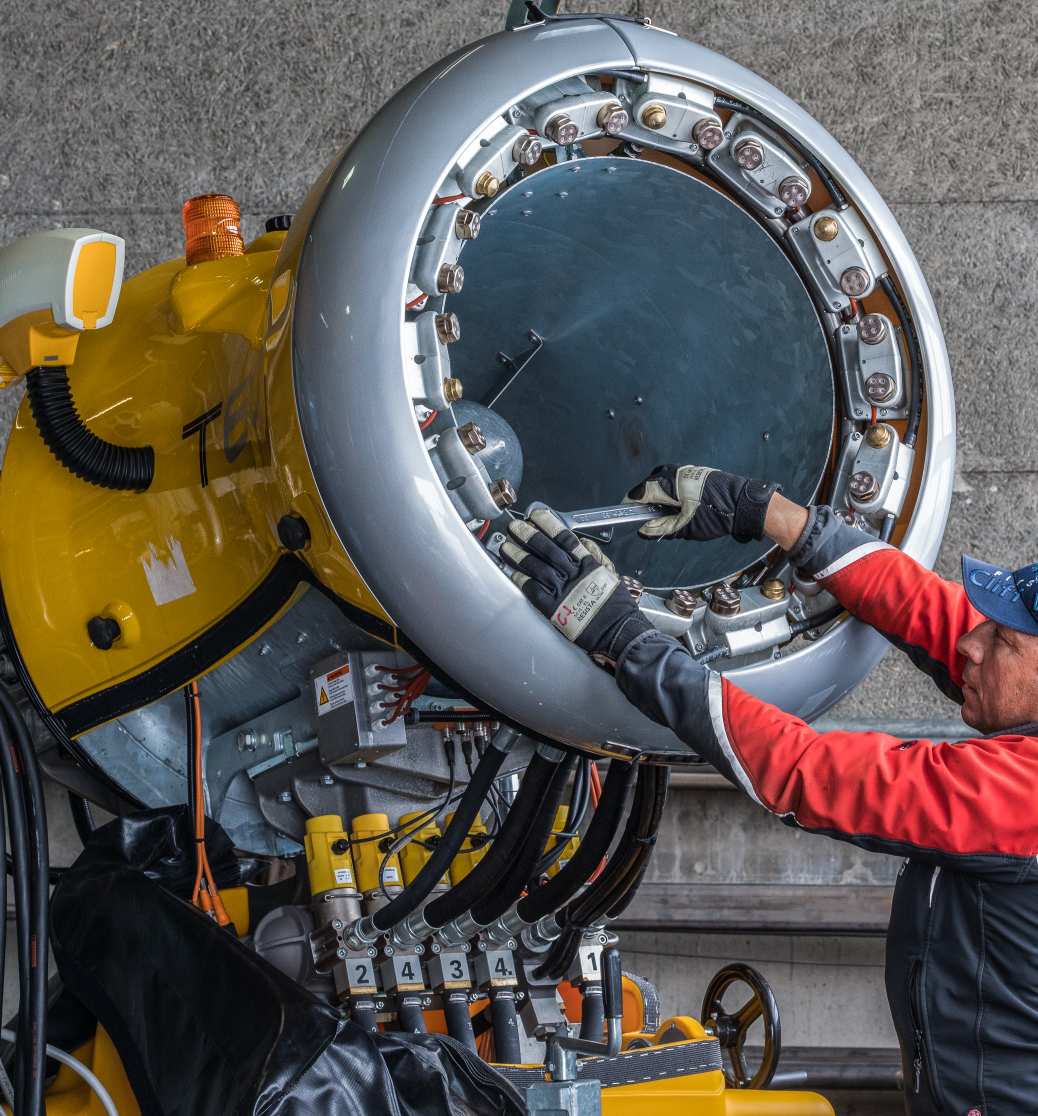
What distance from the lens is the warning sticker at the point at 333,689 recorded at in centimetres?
203

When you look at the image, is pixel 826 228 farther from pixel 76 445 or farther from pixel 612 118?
pixel 76 445

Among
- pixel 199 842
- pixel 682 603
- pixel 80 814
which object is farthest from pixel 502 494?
pixel 80 814

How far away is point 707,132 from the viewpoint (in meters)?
1.71

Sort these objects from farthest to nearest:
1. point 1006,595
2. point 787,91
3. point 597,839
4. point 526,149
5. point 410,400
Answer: point 787,91 < point 597,839 < point 1006,595 < point 526,149 < point 410,400

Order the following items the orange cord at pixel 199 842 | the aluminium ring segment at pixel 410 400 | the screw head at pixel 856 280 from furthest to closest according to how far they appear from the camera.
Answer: the orange cord at pixel 199 842
the screw head at pixel 856 280
the aluminium ring segment at pixel 410 400

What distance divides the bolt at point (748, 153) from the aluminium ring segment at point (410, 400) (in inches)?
3.1

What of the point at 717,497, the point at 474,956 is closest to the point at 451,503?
the point at 717,497

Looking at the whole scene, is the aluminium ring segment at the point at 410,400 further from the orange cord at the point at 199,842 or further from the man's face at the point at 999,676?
the orange cord at the point at 199,842

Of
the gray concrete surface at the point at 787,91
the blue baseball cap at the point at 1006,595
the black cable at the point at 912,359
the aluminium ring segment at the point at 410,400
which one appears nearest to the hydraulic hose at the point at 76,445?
the aluminium ring segment at the point at 410,400

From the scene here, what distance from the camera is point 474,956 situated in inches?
85.0

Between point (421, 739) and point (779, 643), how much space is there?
2.21ft

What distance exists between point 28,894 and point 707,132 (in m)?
1.49

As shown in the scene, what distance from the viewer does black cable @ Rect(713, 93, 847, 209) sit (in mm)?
1741

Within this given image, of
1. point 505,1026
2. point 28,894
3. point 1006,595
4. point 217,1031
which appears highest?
point 1006,595
